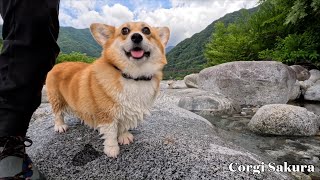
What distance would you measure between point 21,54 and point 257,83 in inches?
322

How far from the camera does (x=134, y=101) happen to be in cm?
266

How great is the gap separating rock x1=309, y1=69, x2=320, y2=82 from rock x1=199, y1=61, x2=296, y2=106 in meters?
2.69

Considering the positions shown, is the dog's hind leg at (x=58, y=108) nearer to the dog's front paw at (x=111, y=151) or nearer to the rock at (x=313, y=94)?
the dog's front paw at (x=111, y=151)

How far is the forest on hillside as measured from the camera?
11461 millimetres

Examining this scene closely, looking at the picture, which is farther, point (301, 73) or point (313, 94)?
point (301, 73)

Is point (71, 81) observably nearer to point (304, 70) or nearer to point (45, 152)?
point (45, 152)

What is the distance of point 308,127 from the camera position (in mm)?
5188

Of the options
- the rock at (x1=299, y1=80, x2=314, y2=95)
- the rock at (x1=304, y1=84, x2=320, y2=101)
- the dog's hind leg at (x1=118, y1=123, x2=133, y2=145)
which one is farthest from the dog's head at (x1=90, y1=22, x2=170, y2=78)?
the rock at (x1=299, y1=80, x2=314, y2=95)

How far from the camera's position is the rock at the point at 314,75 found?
1133cm

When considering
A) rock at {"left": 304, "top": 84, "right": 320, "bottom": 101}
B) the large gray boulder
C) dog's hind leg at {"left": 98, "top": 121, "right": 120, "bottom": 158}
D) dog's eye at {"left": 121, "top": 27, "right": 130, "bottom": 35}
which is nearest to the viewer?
the large gray boulder

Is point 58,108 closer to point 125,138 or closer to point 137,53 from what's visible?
point 125,138

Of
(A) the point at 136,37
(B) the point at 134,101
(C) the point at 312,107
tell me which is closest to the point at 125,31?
(A) the point at 136,37

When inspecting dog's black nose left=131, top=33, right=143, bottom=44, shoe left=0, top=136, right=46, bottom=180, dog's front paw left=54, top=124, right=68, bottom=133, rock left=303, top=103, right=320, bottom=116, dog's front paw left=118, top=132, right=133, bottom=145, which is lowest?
rock left=303, top=103, right=320, bottom=116

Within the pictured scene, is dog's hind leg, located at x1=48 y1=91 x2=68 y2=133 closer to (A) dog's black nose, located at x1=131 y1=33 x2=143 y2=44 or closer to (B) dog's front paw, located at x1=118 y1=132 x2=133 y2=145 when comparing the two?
(B) dog's front paw, located at x1=118 y1=132 x2=133 y2=145
